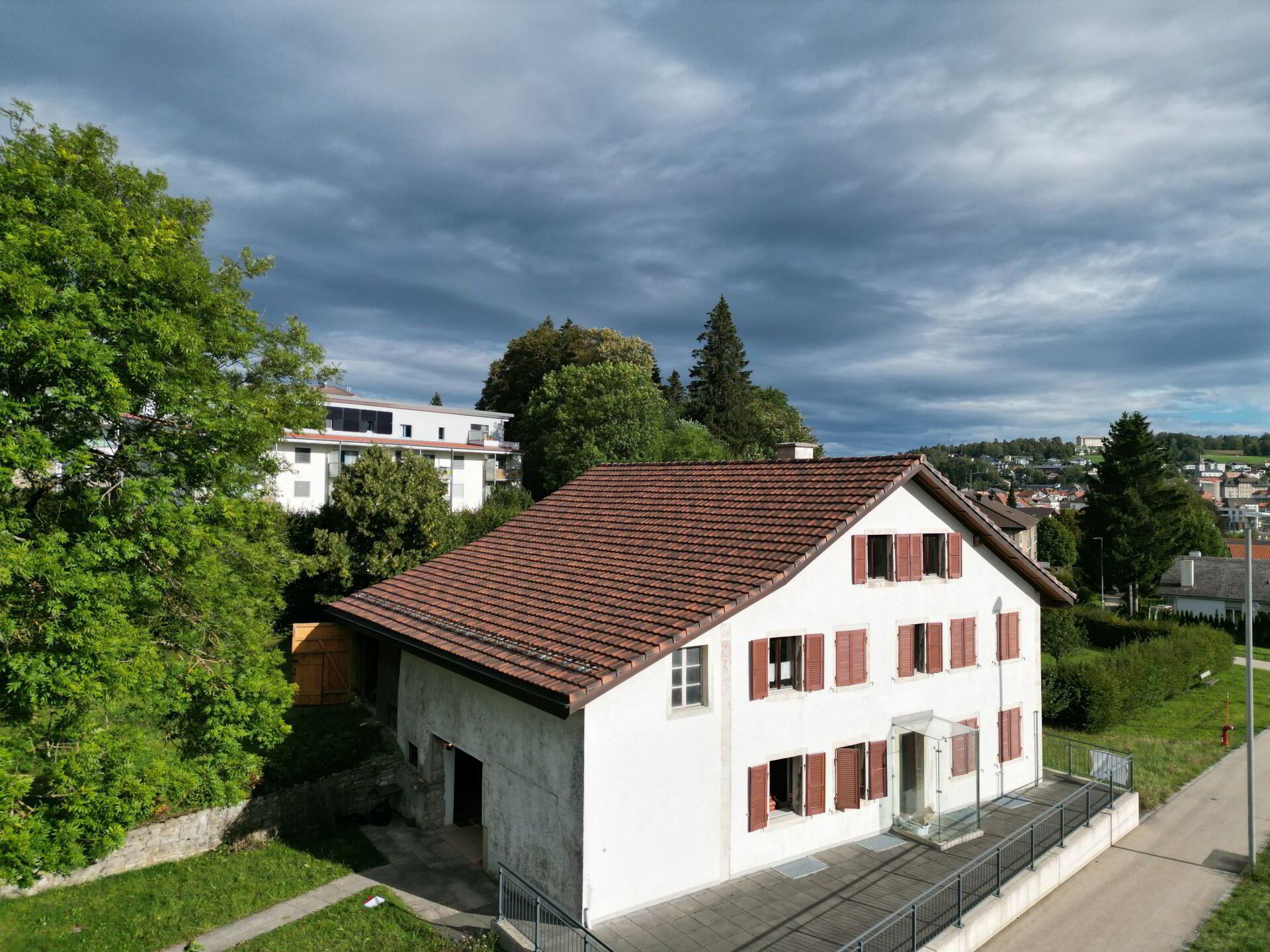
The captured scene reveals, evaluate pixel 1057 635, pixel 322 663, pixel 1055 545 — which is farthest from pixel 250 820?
pixel 1055 545

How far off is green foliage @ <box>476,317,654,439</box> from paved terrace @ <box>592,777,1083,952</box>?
4809 centimetres

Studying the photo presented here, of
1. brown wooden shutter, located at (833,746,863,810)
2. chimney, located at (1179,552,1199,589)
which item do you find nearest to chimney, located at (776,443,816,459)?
brown wooden shutter, located at (833,746,863,810)

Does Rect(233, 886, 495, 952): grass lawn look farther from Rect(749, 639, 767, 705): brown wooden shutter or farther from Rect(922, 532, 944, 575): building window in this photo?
Rect(922, 532, 944, 575): building window

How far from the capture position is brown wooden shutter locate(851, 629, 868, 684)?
15.8 meters

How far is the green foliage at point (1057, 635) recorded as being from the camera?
119 ft

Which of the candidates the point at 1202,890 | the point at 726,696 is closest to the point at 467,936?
the point at 726,696

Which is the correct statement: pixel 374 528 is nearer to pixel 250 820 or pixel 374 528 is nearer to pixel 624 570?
pixel 250 820

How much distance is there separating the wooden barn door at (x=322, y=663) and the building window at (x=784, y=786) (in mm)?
13700

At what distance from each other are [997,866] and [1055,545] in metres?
66.1

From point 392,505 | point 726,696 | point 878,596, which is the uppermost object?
point 392,505

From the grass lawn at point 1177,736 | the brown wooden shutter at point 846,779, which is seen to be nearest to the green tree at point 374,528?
the brown wooden shutter at point 846,779

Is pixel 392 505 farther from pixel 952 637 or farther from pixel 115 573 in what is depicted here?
pixel 952 637

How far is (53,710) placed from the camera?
12.3 meters

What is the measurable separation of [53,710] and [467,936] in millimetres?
7593
